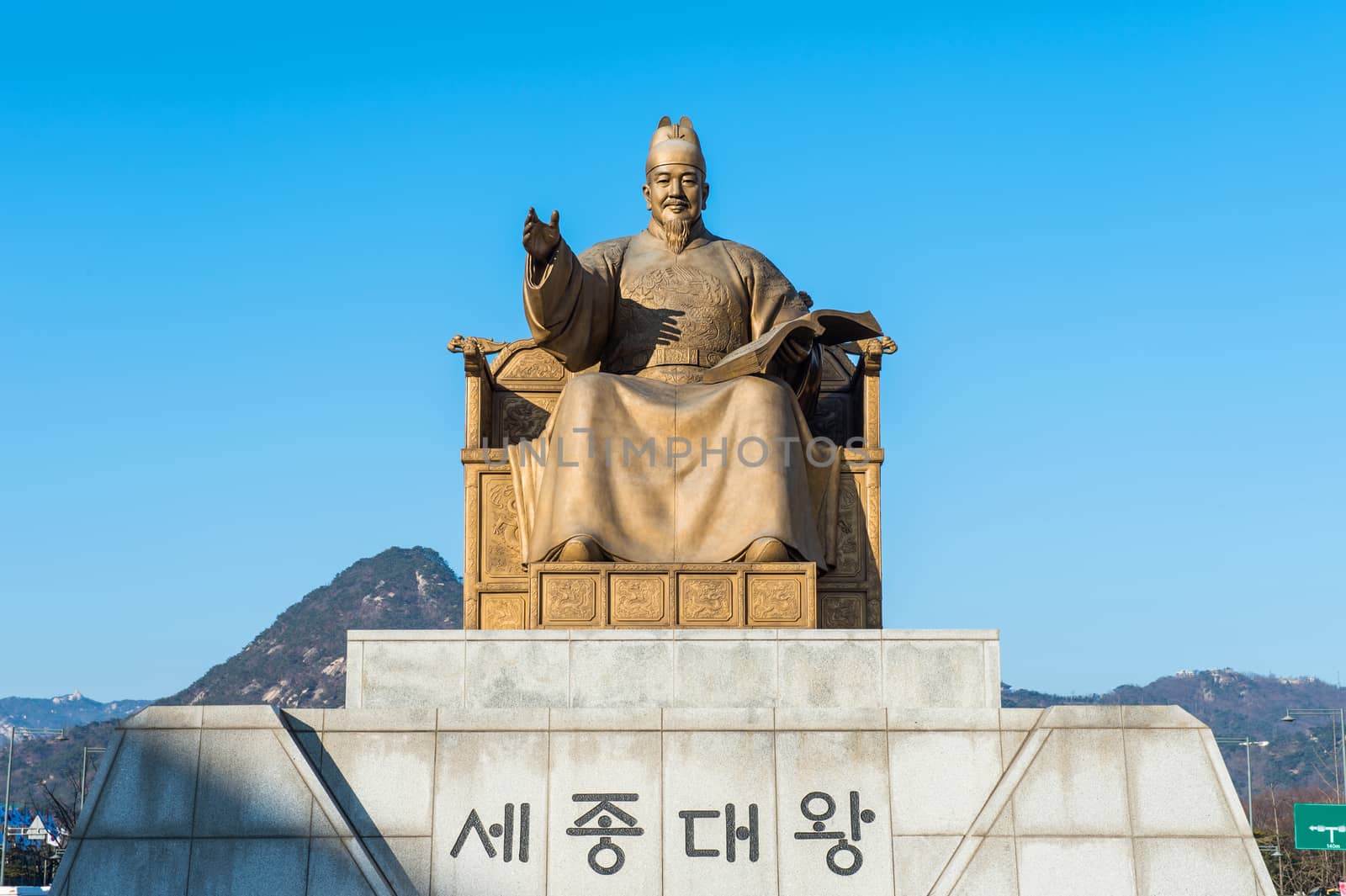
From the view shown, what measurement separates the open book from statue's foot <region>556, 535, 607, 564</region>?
1.51 m

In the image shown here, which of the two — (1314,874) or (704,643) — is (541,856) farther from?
(1314,874)

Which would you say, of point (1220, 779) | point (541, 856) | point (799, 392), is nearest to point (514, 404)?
point (799, 392)

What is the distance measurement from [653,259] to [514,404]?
51.4 inches

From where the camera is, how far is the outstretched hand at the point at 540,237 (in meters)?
10.0

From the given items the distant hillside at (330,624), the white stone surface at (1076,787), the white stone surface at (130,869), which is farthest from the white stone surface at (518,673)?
the distant hillside at (330,624)

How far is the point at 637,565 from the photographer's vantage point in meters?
9.27

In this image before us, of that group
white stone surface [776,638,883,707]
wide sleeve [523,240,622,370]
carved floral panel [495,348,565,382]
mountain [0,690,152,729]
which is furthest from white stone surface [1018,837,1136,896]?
mountain [0,690,152,729]

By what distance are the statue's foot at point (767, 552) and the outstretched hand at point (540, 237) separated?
86.5 inches

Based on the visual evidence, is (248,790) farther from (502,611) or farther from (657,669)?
(502,611)

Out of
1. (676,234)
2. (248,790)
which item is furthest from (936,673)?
(676,234)

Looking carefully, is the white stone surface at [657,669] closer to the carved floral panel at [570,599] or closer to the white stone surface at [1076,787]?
the carved floral panel at [570,599]

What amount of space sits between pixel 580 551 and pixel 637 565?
0.33 metres

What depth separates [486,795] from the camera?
8203 millimetres

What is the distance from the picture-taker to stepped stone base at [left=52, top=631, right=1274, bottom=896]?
8031 millimetres
